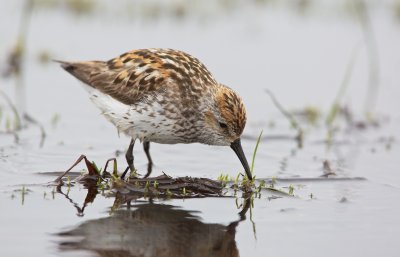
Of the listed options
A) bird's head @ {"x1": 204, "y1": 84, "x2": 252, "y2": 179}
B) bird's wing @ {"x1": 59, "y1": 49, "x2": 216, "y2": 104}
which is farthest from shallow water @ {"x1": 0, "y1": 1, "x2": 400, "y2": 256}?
bird's wing @ {"x1": 59, "y1": 49, "x2": 216, "y2": 104}

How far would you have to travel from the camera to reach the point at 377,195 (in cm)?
890

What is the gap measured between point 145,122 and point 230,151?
1.97 m

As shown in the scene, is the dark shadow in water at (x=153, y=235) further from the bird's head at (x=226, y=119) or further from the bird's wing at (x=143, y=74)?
the bird's wing at (x=143, y=74)

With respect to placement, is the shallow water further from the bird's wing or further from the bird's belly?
the bird's wing

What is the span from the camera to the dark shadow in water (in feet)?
22.2

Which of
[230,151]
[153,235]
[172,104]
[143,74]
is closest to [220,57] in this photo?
[230,151]

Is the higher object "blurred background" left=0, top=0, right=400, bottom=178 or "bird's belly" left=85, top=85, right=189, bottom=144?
"blurred background" left=0, top=0, right=400, bottom=178

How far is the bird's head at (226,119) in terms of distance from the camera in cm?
914

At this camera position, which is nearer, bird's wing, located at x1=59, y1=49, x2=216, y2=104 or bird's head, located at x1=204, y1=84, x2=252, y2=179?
bird's head, located at x1=204, y1=84, x2=252, y2=179

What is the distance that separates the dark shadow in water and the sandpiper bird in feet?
5.08

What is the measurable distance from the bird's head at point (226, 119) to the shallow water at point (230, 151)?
0.54 meters

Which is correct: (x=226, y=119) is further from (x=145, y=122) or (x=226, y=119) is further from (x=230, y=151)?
(x=230, y=151)

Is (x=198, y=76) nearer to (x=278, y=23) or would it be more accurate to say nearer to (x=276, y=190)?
(x=276, y=190)

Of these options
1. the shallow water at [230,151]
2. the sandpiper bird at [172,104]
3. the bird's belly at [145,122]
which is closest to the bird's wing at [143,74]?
the sandpiper bird at [172,104]
